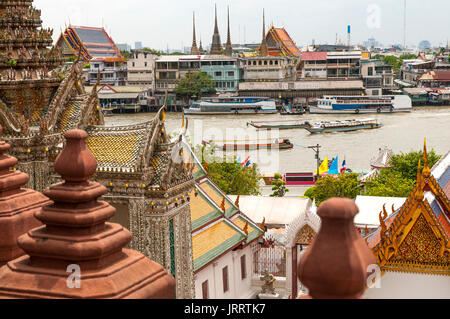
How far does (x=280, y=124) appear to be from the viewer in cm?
5956

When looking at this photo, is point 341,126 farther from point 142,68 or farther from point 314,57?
point 142,68

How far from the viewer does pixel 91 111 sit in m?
11.0

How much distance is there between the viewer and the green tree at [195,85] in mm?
77500

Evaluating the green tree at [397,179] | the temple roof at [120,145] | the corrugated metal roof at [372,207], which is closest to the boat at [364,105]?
the green tree at [397,179]

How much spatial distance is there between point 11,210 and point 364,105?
69.2 meters

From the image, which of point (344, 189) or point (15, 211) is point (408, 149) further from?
point (15, 211)

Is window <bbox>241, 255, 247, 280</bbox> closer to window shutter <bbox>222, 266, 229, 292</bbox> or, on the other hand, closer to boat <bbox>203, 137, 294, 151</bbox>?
window shutter <bbox>222, 266, 229, 292</bbox>

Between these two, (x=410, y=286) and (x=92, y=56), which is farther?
(x=92, y=56)

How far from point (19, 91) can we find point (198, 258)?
493 cm

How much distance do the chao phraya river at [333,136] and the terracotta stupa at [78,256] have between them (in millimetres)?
34460

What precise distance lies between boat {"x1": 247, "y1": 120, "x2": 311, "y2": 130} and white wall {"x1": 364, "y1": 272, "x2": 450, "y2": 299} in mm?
50208

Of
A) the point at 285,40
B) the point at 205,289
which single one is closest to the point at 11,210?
the point at 205,289

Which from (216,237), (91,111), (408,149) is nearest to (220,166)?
(216,237)

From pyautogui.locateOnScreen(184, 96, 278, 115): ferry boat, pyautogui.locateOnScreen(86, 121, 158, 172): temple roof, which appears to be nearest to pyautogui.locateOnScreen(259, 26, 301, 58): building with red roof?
pyautogui.locateOnScreen(184, 96, 278, 115): ferry boat
